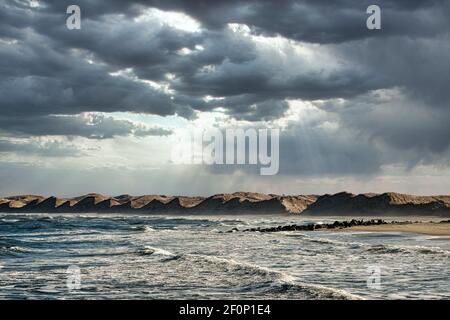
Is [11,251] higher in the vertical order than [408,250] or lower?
lower

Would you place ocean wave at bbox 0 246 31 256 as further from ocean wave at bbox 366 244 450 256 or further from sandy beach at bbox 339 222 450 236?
sandy beach at bbox 339 222 450 236

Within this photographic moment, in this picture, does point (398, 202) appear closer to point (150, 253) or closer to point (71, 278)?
point (150, 253)

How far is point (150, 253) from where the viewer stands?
34.6 metres

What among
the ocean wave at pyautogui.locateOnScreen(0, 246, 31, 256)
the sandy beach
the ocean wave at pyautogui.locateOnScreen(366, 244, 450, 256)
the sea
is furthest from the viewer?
the sandy beach

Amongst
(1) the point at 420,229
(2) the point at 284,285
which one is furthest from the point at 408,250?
(1) the point at 420,229

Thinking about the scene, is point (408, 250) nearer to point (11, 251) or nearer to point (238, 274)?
point (238, 274)

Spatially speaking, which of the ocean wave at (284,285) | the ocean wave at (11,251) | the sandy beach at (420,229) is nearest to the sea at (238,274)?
the ocean wave at (284,285)

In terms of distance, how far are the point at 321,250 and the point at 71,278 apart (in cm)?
1730

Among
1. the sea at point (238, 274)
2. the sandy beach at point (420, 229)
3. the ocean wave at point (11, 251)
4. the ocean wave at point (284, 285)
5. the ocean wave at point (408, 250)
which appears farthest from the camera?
the sandy beach at point (420, 229)

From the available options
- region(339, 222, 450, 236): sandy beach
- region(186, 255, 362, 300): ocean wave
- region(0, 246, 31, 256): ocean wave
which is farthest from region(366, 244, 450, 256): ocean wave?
region(0, 246, 31, 256): ocean wave

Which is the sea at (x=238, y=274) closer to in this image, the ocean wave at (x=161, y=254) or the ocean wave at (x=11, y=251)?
the ocean wave at (x=161, y=254)
